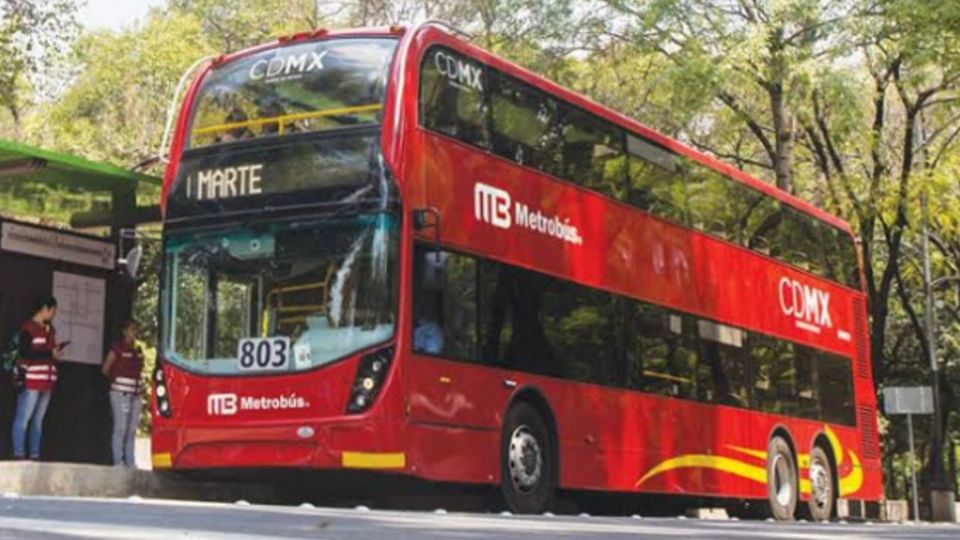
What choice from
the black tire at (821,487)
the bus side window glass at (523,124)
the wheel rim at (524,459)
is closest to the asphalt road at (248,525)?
the wheel rim at (524,459)

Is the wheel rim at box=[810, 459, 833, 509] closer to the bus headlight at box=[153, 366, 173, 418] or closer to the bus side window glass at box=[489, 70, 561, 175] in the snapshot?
the bus side window glass at box=[489, 70, 561, 175]

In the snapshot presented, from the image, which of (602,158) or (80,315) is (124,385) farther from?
(602,158)

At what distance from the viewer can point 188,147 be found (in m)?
11.9

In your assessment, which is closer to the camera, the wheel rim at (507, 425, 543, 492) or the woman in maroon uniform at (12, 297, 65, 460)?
the wheel rim at (507, 425, 543, 492)

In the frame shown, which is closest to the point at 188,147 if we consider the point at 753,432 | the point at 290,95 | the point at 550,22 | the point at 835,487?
the point at 290,95

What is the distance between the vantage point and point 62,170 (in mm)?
12883

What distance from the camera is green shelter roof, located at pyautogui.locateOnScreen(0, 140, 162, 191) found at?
1222 cm

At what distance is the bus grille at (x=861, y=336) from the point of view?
19281mm

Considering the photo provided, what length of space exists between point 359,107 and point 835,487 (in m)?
9.85

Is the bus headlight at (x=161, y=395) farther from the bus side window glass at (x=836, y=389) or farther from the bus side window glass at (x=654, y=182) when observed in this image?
the bus side window glass at (x=836, y=389)

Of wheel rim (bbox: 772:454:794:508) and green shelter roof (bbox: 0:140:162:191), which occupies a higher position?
green shelter roof (bbox: 0:140:162:191)

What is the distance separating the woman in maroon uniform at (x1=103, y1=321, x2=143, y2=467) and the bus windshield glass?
266cm

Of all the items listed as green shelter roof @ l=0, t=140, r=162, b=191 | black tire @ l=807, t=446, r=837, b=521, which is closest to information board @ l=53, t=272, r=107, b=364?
green shelter roof @ l=0, t=140, r=162, b=191

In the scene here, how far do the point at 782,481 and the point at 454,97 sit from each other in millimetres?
7748
